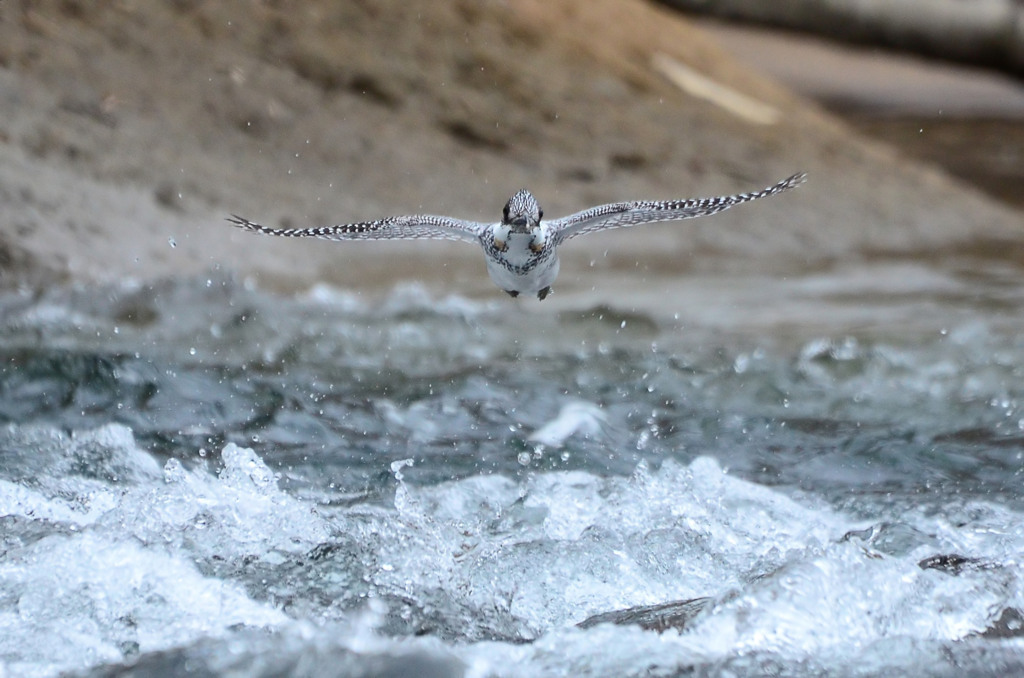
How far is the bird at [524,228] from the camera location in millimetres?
4668

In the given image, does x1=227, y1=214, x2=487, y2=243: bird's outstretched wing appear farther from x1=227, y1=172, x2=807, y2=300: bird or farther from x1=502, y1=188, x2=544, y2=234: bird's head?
x1=502, y1=188, x2=544, y2=234: bird's head

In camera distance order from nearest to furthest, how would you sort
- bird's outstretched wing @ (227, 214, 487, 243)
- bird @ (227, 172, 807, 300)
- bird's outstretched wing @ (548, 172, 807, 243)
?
bird's outstretched wing @ (548, 172, 807, 243) → bird @ (227, 172, 807, 300) → bird's outstretched wing @ (227, 214, 487, 243)

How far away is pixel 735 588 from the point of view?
4141 millimetres

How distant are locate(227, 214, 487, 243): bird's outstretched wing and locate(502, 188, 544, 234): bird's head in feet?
1.07

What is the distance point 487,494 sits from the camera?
5.08 meters

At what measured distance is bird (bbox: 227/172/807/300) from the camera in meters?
4.67

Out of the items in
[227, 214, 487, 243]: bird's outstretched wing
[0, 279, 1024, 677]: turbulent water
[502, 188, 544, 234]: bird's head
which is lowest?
[0, 279, 1024, 677]: turbulent water

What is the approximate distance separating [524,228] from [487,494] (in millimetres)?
1171

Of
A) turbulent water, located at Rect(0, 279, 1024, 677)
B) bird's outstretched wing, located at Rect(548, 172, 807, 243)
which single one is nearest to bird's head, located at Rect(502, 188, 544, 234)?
bird's outstretched wing, located at Rect(548, 172, 807, 243)

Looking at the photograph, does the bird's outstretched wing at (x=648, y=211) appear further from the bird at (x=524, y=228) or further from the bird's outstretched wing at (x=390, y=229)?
the bird's outstretched wing at (x=390, y=229)

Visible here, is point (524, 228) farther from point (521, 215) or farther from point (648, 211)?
point (648, 211)

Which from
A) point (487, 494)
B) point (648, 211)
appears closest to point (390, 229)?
point (648, 211)

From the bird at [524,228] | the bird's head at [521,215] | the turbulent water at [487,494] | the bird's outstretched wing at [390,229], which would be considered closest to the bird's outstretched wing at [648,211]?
the bird at [524,228]

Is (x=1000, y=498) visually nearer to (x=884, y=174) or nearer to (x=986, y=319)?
(x=986, y=319)
